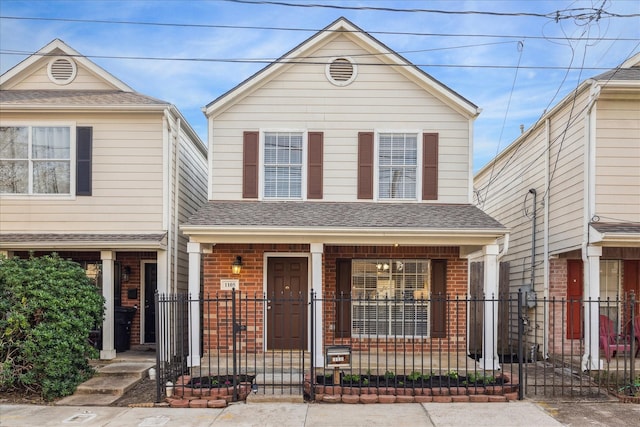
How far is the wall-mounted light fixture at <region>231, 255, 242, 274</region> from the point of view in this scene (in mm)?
11641

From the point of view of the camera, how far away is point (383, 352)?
38.8 ft

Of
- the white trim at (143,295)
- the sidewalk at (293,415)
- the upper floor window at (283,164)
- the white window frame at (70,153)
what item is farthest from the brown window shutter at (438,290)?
the white window frame at (70,153)

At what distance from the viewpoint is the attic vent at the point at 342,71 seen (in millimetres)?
11906

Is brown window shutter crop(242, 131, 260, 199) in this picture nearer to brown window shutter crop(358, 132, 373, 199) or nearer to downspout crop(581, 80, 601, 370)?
brown window shutter crop(358, 132, 373, 199)

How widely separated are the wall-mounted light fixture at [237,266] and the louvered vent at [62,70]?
209 inches

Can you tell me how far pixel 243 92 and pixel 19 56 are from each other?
4801 mm

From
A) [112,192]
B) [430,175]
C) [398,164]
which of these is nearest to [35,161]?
[112,192]

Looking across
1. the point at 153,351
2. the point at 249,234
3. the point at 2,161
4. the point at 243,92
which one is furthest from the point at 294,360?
the point at 2,161

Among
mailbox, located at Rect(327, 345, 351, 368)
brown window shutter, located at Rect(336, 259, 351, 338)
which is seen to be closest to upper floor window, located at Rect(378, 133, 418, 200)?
brown window shutter, located at Rect(336, 259, 351, 338)

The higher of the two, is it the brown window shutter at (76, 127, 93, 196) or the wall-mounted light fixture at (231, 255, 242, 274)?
the brown window shutter at (76, 127, 93, 196)

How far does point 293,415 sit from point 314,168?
5579 mm

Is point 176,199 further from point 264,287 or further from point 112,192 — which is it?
point 264,287

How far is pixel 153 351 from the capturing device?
12297 millimetres

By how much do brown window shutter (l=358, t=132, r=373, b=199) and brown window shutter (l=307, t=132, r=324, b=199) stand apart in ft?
2.69
